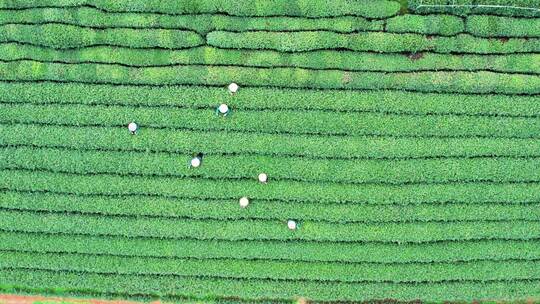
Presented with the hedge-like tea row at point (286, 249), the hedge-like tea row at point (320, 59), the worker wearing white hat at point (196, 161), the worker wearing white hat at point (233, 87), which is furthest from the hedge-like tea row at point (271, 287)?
the hedge-like tea row at point (320, 59)

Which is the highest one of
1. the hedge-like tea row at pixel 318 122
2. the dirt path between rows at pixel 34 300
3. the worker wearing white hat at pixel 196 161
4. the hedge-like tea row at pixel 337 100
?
the hedge-like tea row at pixel 337 100

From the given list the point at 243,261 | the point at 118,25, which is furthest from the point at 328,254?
the point at 118,25

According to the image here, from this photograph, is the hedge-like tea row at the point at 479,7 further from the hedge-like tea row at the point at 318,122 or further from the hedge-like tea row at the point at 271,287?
the hedge-like tea row at the point at 271,287

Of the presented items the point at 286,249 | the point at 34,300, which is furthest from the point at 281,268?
the point at 34,300

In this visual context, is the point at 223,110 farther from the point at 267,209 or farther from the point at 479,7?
the point at 479,7

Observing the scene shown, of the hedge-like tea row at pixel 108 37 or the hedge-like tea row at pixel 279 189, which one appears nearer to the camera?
the hedge-like tea row at pixel 279 189

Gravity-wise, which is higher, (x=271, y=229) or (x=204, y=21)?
(x=204, y=21)
